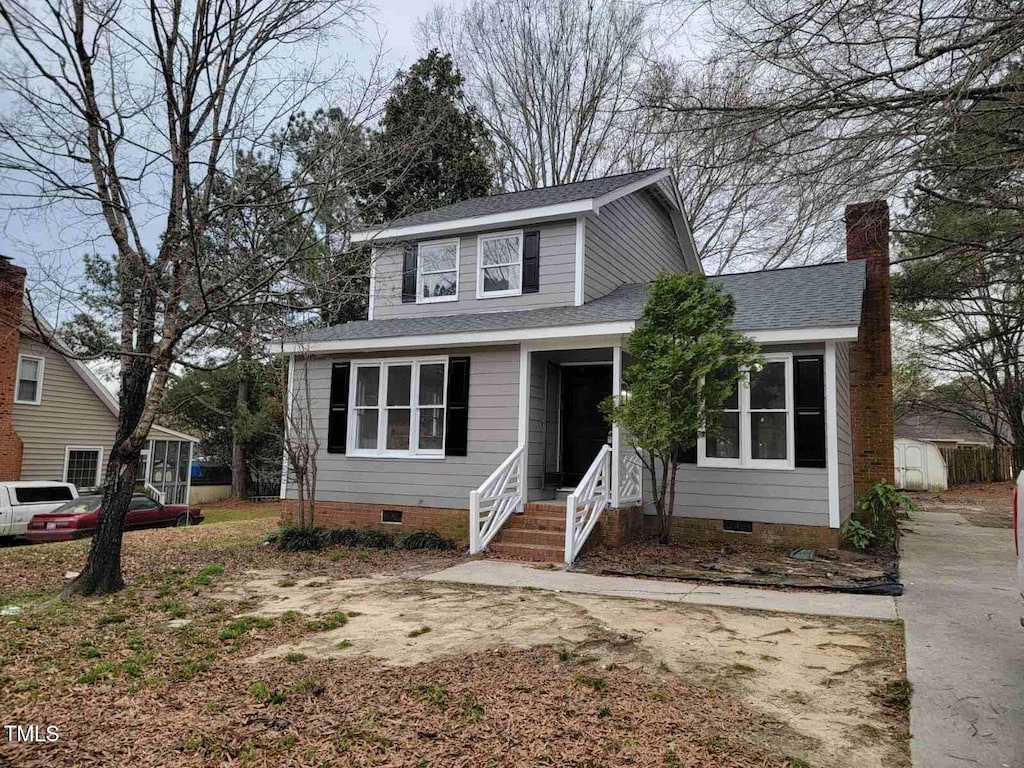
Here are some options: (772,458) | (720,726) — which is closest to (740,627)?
(720,726)

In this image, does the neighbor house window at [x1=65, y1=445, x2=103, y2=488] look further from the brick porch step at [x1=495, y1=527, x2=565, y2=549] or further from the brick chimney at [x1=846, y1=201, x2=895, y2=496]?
the brick chimney at [x1=846, y1=201, x2=895, y2=496]

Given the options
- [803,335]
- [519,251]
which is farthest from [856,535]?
[519,251]

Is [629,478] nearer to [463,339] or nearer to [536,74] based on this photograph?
[463,339]

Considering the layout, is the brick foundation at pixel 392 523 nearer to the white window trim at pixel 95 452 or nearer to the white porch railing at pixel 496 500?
the white porch railing at pixel 496 500

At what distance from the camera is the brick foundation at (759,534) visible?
8.62 meters

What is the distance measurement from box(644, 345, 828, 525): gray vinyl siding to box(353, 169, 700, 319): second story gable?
3462 mm

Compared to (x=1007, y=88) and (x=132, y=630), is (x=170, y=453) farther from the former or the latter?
(x=1007, y=88)

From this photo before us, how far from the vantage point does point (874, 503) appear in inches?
385

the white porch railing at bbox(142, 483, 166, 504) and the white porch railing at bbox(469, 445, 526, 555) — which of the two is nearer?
the white porch railing at bbox(469, 445, 526, 555)

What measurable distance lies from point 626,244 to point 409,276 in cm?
428

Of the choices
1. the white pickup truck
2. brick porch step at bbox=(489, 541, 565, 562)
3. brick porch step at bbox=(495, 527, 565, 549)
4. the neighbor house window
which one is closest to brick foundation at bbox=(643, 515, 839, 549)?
brick porch step at bbox=(495, 527, 565, 549)

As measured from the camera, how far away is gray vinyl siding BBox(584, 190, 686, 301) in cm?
1157

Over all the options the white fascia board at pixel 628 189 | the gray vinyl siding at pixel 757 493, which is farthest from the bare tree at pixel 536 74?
the gray vinyl siding at pixel 757 493

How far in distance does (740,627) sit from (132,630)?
4872mm
